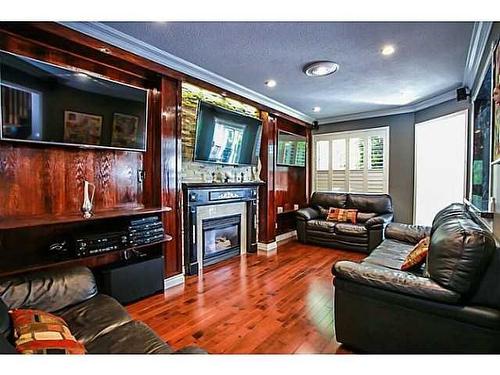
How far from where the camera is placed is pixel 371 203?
17.2 ft

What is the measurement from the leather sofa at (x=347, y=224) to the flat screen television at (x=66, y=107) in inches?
133

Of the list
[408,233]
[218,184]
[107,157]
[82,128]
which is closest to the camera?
[82,128]

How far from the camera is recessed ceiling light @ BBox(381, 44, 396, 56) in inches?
105

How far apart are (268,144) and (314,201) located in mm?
1815

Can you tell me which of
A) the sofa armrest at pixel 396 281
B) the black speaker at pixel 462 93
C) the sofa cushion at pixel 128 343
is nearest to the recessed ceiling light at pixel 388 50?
the black speaker at pixel 462 93

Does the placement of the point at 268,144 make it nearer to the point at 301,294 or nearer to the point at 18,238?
the point at 301,294

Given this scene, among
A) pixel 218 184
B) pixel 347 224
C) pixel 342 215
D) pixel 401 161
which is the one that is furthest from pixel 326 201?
pixel 218 184

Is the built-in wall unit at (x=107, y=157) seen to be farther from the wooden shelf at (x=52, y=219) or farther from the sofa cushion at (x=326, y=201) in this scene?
the sofa cushion at (x=326, y=201)

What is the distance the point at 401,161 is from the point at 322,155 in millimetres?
1532

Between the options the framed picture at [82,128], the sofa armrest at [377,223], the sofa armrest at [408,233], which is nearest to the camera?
the framed picture at [82,128]

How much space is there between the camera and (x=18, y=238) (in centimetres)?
232

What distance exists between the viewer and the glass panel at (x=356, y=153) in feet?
18.5

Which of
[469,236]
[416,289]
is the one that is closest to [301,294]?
[416,289]

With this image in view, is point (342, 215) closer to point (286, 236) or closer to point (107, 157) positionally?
point (286, 236)
